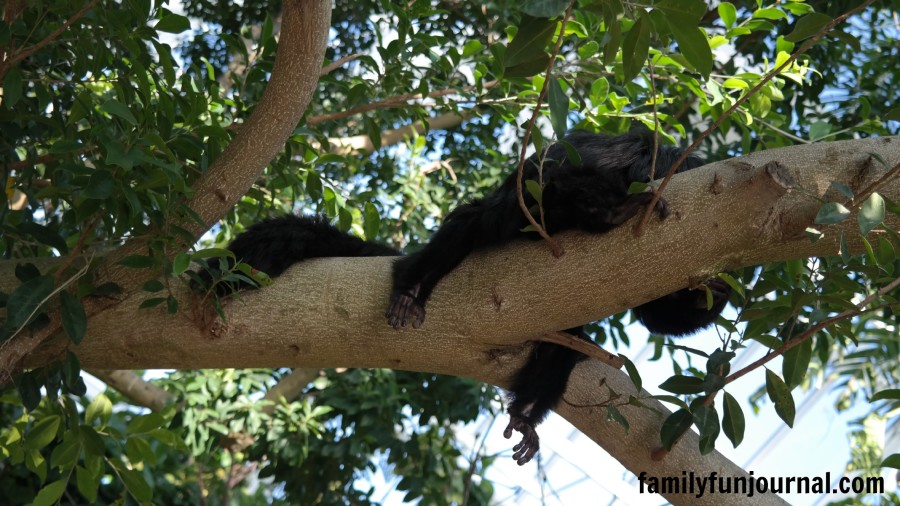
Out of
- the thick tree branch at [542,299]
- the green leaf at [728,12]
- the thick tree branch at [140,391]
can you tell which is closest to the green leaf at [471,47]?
the green leaf at [728,12]

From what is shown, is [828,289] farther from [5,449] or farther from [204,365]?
[5,449]

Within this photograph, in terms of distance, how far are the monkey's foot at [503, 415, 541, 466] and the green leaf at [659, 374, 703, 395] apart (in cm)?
62

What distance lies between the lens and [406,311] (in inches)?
110

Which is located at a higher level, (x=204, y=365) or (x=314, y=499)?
(x=204, y=365)

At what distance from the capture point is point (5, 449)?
343cm

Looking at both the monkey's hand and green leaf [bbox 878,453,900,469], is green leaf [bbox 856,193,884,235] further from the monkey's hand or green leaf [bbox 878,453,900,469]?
the monkey's hand

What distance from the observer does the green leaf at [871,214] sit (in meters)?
2.03

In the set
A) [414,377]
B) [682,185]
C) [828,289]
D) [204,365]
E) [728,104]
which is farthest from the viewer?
[414,377]

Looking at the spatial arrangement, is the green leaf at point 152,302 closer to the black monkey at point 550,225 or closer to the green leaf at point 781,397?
the black monkey at point 550,225

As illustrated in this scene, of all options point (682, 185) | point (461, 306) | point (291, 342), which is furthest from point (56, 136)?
point (682, 185)

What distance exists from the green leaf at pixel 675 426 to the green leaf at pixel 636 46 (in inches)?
45.0

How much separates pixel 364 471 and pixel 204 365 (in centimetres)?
254

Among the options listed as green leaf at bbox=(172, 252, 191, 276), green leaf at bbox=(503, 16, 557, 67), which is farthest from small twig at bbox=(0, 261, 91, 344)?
green leaf at bbox=(503, 16, 557, 67)

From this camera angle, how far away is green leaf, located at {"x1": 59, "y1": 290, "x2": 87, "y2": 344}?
264 centimetres
